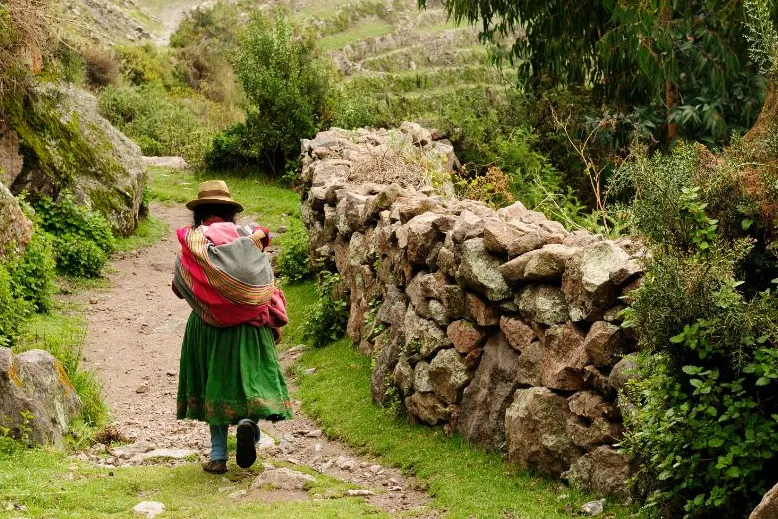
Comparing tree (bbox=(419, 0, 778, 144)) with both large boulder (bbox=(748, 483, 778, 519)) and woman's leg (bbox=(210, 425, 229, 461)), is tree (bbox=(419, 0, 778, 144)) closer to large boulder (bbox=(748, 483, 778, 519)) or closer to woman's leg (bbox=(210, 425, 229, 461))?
woman's leg (bbox=(210, 425, 229, 461))

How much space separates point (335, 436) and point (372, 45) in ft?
132

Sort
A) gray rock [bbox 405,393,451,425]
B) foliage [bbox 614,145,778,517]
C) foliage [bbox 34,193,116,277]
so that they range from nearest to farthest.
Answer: foliage [bbox 614,145,778,517]
gray rock [bbox 405,393,451,425]
foliage [bbox 34,193,116,277]

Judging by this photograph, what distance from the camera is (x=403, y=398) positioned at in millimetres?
8406

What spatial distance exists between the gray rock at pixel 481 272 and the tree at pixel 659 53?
684 cm

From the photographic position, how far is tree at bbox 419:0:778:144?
1397 cm

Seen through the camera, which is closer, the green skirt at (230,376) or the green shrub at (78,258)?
the green skirt at (230,376)

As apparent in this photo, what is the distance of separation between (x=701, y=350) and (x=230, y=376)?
333 centimetres

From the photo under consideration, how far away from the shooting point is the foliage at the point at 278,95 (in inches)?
787

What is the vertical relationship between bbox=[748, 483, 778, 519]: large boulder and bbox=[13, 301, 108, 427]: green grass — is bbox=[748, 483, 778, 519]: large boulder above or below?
above

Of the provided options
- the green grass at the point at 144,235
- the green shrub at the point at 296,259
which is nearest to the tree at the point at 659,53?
the green shrub at the point at 296,259

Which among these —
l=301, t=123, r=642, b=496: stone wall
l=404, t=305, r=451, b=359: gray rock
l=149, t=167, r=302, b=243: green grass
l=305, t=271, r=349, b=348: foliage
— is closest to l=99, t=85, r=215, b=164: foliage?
l=149, t=167, r=302, b=243: green grass

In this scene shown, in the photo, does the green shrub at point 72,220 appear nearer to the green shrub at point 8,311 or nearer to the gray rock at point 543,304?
the green shrub at point 8,311

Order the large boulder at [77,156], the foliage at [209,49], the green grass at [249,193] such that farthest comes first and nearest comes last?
the foliage at [209,49]
the green grass at [249,193]
the large boulder at [77,156]

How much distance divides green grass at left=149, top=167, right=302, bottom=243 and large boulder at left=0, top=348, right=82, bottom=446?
7.94 metres
